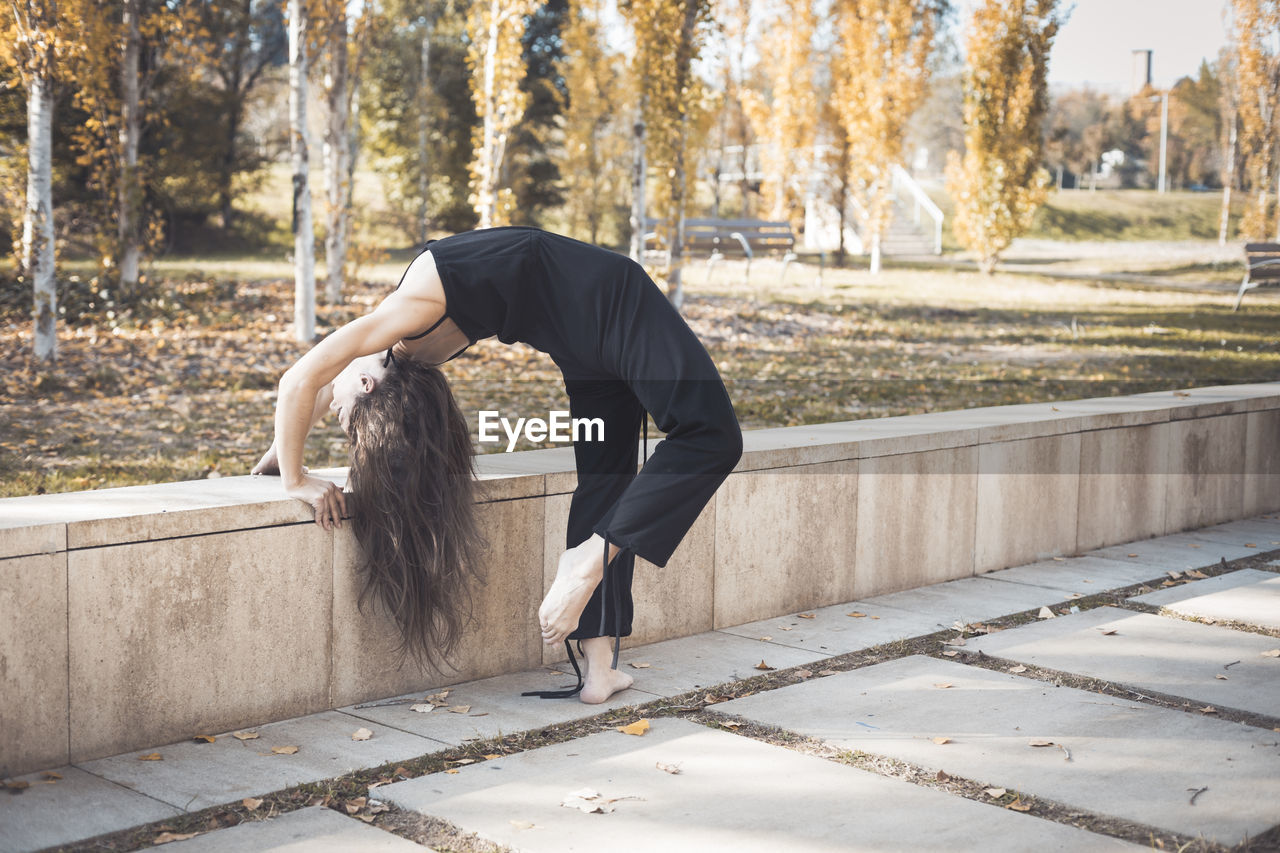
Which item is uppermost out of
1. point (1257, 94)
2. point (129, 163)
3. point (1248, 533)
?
point (1257, 94)

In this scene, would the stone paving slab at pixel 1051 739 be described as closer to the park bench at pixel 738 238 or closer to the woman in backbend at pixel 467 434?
the woman in backbend at pixel 467 434

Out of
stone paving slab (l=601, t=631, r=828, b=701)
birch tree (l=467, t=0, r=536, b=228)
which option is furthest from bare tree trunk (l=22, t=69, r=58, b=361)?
stone paving slab (l=601, t=631, r=828, b=701)

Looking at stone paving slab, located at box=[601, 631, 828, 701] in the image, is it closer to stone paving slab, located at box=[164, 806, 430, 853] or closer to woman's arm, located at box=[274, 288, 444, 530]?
stone paving slab, located at box=[164, 806, 430, 853]

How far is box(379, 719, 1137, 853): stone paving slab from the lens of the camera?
8.73 feet

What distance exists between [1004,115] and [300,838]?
26.1m

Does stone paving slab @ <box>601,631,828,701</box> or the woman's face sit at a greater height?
the woman's face

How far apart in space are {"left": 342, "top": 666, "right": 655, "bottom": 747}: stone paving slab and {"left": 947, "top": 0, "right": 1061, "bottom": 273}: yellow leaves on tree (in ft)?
80.4

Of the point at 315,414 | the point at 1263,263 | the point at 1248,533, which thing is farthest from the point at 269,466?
the point at 1263,263

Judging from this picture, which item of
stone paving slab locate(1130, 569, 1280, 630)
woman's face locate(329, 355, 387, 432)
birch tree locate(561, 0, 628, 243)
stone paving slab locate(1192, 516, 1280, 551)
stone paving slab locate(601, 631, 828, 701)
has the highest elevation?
birch tree locate(561, 0, 628, 243)

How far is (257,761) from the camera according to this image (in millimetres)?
3156

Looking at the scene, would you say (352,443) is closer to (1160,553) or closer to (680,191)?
(1160,553)

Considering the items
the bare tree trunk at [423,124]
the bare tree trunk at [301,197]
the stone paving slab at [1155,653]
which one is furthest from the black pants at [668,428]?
the bare tree trunk at [423,124]

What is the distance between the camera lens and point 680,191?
15.3 meters

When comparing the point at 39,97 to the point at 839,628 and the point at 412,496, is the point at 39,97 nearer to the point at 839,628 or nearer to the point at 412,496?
the point at 412,496
